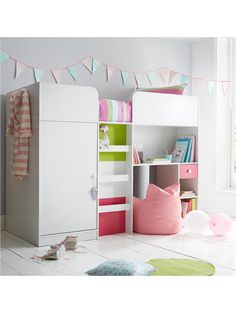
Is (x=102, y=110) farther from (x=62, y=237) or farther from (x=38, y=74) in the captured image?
(x=62, y=237)

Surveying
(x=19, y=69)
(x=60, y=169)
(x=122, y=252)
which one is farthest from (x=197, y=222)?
(x=19, y=69)

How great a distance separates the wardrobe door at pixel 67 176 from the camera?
11.8 feet

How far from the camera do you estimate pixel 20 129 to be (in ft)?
11.9

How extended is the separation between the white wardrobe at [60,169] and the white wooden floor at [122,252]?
0.61 ft

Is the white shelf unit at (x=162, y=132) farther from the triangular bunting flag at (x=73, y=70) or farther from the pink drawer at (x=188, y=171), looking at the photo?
the triangular bunting flag at (x=73, y=70)

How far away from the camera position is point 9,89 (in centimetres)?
409

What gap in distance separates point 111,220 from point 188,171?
1.02m

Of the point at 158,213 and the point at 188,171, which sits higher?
the point at 188,171

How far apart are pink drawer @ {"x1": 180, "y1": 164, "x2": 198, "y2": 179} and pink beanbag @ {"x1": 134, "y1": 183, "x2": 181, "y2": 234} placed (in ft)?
1.76

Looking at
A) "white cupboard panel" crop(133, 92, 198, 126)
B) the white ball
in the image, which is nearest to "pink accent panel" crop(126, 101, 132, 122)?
"white cupboard panel" crop(133, 92, 198, 126)

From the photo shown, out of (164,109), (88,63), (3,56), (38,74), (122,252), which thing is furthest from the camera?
(88,63)

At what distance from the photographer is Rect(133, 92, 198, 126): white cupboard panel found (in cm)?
412

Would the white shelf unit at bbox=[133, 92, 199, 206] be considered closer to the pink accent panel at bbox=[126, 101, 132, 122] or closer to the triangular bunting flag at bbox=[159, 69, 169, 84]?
the pink accent panel at bbox=[126, 101, 132, 122]
